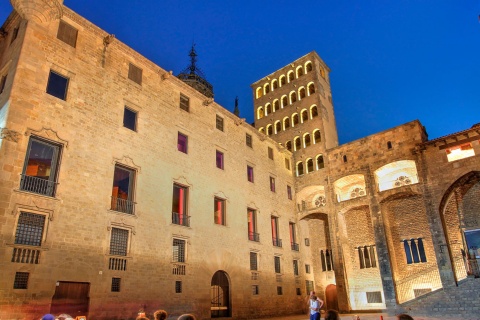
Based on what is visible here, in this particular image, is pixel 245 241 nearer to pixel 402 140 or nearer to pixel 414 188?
pixel 414 188

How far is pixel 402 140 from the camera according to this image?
2397cm

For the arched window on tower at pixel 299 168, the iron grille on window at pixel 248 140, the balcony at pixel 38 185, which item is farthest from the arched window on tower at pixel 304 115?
the balcony at pixel 38 185

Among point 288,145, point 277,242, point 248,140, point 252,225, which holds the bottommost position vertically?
point 277,242

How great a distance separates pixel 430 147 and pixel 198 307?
56.8ft

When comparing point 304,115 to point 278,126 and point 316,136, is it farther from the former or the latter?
point 278,126

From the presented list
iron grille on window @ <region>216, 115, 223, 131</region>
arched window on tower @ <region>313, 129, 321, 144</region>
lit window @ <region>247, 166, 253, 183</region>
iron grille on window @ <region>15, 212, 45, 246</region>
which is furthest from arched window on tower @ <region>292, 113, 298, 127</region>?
iron grille on window @ <region>15, 212, 45, 246</region>

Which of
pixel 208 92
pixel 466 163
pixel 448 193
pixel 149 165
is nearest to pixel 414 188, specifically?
pixel 448 193

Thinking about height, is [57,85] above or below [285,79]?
below

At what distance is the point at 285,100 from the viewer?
3278cm

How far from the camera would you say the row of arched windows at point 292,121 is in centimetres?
3027

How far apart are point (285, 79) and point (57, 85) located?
22873 millimetres

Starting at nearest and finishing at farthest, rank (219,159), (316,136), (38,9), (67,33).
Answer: (38,9) < (67,33) < (219,159) < (316,136)

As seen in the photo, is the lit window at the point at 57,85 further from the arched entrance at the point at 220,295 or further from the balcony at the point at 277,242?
the balcony at the point at 277,242

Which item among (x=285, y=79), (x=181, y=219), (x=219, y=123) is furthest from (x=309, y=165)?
(x=181, y=219)
